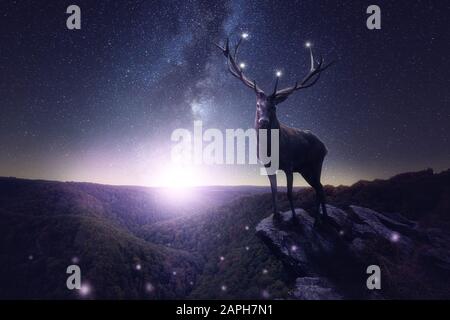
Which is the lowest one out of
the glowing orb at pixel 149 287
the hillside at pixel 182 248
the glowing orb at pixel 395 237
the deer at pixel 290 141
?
the glowing orb at pixel 149 287

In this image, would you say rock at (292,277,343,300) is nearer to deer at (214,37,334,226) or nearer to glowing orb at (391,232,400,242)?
deer at (214,37,334,226)

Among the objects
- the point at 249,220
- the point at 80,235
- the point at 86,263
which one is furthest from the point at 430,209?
the point at 80,235

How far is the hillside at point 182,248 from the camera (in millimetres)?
15648

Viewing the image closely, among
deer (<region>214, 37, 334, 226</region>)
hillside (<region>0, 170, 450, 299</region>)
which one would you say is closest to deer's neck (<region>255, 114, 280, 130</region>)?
deer (<region>214, 37, 334, 226</region>)

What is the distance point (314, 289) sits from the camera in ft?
22.3

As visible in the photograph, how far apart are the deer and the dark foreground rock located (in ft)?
1.54

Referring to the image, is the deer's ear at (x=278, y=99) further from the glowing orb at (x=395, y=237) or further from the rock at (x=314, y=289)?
the glowing orb at (x=395, y=237)

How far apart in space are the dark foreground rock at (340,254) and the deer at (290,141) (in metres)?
0.47

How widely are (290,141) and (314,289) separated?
13.2 feet

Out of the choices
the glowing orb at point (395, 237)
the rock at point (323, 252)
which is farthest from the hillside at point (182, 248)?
the rock at point (323, 252)

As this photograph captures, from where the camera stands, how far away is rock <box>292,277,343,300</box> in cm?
663

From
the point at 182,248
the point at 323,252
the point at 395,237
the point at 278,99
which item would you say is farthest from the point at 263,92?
the point at 182,248
